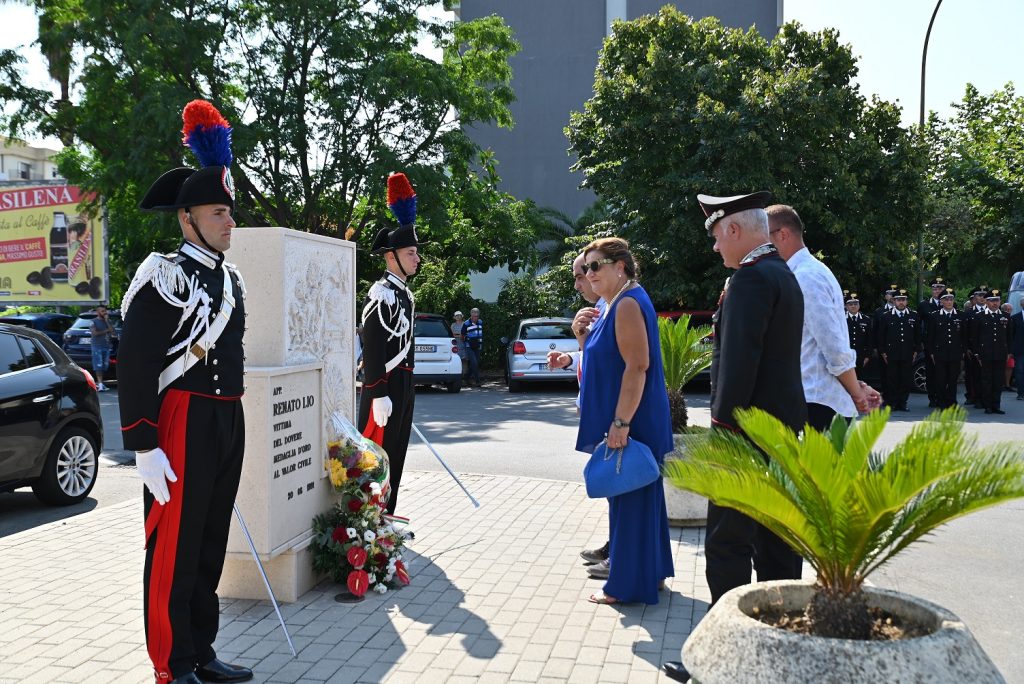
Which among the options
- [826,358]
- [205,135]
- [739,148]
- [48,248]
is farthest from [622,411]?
[48,248]

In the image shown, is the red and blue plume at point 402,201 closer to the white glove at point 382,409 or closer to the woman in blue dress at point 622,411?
the white glove at point 382,409

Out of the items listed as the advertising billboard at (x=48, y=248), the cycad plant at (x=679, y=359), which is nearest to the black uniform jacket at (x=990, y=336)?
the cycad plant at (x=679, y=359)

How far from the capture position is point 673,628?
186 inches

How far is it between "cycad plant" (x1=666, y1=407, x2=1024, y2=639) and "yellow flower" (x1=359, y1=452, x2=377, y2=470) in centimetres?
315

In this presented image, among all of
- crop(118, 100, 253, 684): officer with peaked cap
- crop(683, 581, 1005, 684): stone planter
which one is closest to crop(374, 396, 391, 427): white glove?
crop(118, 100, 253, 684): officer with peaked cap

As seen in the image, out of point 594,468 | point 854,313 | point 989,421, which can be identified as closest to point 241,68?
point 854,313

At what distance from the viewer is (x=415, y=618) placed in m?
4.93

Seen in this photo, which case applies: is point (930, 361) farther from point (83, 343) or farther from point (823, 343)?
point (83, 343)

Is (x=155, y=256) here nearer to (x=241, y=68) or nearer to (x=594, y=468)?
(x=594, y=468)

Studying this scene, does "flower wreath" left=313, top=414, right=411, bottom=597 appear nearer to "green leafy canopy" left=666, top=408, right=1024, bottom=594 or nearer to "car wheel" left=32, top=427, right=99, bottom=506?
"green leafy canopy" left=666, top=408, right=1024, bottom=594

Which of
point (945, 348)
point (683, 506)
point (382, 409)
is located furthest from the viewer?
point (945, 348)

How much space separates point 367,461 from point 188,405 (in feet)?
6.39

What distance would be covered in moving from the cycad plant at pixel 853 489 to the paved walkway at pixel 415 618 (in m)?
1.60

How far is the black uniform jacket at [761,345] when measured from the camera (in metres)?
3.86
